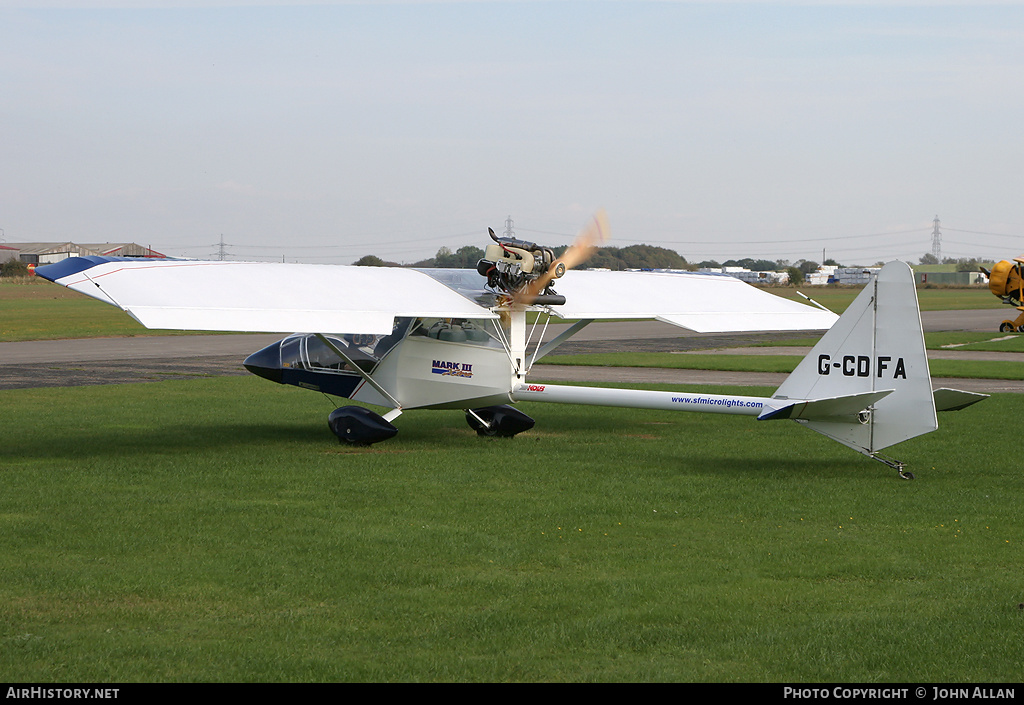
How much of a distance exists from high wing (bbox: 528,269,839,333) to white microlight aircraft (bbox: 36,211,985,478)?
0.14ft

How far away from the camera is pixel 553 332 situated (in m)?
48.9

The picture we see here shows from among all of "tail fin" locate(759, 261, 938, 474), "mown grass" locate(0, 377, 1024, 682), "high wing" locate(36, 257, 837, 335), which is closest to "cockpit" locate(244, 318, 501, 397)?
"high wing" locate(36, 257, 837, 335)

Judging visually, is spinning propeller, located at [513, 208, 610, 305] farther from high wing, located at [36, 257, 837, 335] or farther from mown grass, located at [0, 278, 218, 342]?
A: mown grass, located at [0, 278, 218, 342]

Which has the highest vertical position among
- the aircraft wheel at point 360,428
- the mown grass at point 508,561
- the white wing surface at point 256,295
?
the white wing surface at point 256,295

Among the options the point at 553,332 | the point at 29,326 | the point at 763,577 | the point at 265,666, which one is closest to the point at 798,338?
the point at 553,332

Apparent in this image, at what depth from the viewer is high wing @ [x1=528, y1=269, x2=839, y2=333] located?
17.9 metres

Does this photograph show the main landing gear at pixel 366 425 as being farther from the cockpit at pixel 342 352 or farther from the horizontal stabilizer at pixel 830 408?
the horizontal stabilizer at pixel 830 408

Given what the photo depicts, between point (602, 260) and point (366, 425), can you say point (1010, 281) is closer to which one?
point (602, 260)

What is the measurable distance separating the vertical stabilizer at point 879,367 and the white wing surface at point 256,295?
545 cm

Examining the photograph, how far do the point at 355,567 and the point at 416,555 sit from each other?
659 mm

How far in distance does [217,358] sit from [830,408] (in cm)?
2529

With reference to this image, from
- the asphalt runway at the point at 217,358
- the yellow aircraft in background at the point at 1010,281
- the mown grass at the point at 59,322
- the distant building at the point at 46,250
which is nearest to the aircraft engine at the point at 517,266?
the asphalt runway at the point at 217,358

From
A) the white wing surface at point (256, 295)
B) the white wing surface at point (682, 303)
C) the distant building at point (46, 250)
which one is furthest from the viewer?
the distant building at point (46, 250)

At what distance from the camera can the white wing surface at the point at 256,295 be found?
1351 centimetres
